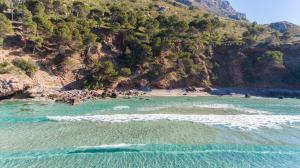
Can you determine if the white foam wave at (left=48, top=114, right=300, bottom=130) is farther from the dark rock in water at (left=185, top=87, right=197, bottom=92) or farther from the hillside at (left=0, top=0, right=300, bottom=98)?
the dark rock in water at (left=185, top=87, right=197, bottom=92)

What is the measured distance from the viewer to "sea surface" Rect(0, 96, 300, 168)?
74.0 ft

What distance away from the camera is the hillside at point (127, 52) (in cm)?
7294

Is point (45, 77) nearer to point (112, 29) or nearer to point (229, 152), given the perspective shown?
point (112, 29)

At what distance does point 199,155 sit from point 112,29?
6900cm

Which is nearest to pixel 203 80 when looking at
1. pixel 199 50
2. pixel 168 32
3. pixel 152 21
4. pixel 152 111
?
pixel 199 50

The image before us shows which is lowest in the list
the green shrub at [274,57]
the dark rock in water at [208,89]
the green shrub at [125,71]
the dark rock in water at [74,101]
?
the dark rock in water at [208,89]

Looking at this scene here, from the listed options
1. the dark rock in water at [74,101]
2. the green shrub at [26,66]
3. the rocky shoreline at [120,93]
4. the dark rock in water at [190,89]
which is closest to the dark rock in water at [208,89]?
the rocky shoreline at [120,93]

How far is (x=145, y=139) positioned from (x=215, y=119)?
1469cm

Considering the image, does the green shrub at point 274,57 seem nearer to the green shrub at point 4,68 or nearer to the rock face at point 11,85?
the rock face at point 11,85

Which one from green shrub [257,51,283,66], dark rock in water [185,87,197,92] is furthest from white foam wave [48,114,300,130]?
green shrub [257,51,283,66]

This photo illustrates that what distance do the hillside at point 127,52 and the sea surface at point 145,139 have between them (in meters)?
28.2

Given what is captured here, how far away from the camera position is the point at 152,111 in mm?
46781

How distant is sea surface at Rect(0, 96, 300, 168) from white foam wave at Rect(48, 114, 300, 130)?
0.19 feet

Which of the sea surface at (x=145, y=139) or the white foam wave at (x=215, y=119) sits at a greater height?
the sea surface at (x=145, y=139)
